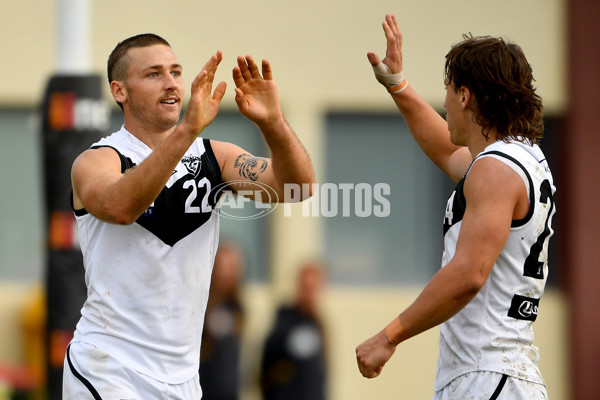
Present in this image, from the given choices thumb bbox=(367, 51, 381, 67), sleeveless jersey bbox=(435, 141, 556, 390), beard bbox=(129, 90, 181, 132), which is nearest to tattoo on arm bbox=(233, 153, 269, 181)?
beard bbox=(129, 90, 181, 132)

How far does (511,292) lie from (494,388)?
1.31 ft

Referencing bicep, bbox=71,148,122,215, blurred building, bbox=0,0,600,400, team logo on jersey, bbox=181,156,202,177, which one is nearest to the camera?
bicep, bbox=71,148,122,215

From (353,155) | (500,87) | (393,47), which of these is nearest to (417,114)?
(393,47)

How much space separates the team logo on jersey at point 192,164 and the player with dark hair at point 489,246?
3.91 ft

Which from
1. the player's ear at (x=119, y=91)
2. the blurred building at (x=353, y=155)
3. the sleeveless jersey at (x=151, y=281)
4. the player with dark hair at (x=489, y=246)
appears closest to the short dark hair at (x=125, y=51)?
the player's ear at (x=119, y=91)

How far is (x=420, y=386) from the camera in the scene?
1080 centimetres

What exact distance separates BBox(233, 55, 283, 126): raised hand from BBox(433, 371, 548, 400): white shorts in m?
1.40

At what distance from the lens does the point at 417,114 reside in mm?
5148

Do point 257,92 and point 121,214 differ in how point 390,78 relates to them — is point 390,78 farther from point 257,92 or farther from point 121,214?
point 121,214

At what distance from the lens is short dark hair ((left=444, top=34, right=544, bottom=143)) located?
4176mm

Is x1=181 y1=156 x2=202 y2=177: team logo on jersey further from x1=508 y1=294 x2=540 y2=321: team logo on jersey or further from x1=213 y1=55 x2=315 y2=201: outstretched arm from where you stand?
x1=508 y1=294 x2=540 y2=321: team logo on jersey

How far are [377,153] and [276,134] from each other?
7.10 metres

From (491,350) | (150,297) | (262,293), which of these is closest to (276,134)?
(150,297)

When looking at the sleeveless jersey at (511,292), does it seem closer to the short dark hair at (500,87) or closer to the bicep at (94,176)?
the short dark hair at (500,87)
